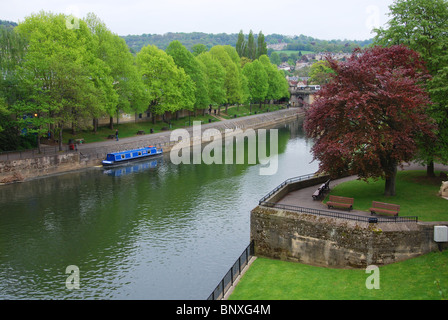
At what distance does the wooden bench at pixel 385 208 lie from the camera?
2423 cm

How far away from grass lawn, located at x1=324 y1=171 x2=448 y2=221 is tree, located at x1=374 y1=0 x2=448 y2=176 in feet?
5.95

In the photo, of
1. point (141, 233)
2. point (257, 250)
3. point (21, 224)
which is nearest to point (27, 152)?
point (21, 224)

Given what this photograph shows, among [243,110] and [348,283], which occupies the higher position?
[243,110]

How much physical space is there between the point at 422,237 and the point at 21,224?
29803 mm

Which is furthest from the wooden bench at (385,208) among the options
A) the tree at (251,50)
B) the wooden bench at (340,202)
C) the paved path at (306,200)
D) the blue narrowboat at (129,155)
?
the tree at (251,50)

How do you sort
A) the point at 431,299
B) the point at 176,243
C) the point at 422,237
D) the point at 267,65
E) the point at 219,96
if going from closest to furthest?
the point at 431,299
the point at 422,237
the point at 176,243
the point at 219,96
the point at 267,65

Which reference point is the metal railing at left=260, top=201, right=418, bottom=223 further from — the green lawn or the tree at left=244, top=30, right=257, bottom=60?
the tree at left=244, top=30, right=257, bottom=60

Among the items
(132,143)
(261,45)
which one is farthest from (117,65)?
(261,45)

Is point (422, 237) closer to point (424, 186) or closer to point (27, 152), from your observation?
point (424, 186)

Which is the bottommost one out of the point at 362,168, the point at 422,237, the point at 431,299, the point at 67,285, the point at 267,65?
the point at 67,285

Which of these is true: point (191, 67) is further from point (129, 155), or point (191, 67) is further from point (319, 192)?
point (319, 192)
